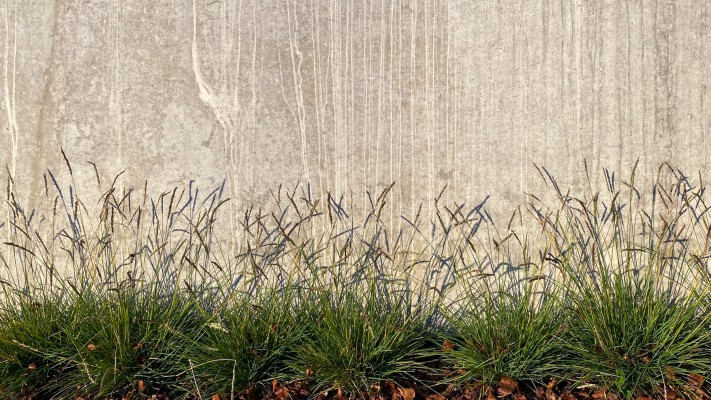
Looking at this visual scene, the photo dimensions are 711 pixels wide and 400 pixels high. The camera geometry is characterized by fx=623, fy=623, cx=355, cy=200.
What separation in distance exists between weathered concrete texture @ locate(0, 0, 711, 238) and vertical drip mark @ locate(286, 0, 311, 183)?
0.04 feet

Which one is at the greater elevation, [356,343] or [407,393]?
[356,343]

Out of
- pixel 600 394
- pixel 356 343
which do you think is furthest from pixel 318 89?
pixel 600 394

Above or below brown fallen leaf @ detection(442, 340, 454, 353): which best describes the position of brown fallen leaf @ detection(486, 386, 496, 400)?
below

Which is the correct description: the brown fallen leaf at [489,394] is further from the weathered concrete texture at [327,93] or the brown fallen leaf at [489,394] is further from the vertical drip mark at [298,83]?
the vertical drip mark at [298,83]

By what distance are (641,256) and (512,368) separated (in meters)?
1.00

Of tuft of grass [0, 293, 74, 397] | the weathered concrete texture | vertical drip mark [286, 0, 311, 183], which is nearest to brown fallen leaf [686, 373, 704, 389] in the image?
the weathered concrete texture

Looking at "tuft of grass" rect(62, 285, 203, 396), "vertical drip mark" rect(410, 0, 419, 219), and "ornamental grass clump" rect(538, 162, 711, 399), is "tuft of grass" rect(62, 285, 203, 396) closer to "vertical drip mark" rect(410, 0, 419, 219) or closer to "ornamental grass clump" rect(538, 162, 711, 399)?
"vertical drip mark" rect(410, 0, 419, 219)

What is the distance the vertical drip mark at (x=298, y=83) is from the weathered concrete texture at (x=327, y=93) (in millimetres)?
11

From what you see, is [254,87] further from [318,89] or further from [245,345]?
[245,345]

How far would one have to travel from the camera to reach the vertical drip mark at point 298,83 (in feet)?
10.9

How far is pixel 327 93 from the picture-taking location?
3.33 meters

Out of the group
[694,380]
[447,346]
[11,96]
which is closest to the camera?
[694,380]

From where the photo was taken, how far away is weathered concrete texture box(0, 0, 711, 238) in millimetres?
3314

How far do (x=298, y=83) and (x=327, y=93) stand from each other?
16 centimetres
